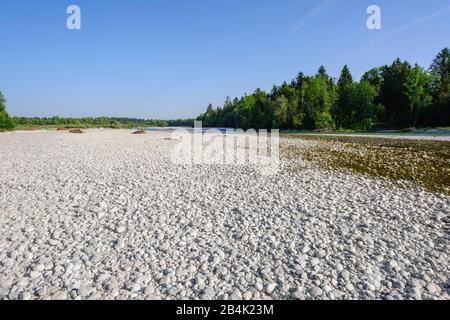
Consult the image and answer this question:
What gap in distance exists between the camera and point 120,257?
6.00m

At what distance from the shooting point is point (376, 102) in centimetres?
7250

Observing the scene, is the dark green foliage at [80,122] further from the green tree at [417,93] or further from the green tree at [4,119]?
the green tree at [417,93]

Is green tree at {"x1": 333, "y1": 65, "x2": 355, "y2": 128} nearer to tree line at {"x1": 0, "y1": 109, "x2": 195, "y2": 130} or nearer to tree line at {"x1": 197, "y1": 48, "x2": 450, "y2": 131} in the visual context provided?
tree line at {"x1": 197, "y1": 48, "x2": 450, "y2": 131}

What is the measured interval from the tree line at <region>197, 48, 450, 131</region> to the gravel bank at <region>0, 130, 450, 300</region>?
61170mm

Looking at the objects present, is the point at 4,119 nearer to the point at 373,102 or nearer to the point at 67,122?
the point at 67,122

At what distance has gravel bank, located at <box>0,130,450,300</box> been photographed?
197 inches

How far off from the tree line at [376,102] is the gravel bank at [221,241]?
61.2 metres

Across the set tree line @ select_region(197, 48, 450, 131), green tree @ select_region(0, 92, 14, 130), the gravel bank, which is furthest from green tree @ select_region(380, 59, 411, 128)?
green tree @ select_region(0, 92, 14, 130)

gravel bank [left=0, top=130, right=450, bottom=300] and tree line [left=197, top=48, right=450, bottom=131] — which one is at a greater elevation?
tree line [left=197, top=48, right=450, bottom=131]

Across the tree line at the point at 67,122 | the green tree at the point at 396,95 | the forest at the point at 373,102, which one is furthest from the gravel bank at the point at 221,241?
the tree line at the point at 67,122

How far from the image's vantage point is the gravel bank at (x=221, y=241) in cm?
500

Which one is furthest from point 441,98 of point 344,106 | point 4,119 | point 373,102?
point 4,119
